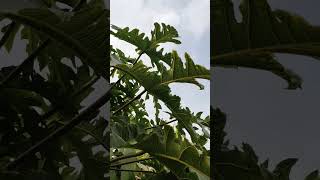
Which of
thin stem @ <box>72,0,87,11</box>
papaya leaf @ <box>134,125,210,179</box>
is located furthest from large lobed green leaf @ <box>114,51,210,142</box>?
thin stem @ <box>72,0,87,11</box>

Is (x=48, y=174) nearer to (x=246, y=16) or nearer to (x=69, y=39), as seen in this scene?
(x=69, y=39)

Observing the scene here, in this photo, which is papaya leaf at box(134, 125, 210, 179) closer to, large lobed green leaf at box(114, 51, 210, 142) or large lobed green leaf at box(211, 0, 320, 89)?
large lobed green leaf at box(114, 51, 210, 142)

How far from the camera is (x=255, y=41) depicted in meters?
0.69

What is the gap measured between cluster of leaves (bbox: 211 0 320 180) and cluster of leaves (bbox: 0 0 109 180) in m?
0.17

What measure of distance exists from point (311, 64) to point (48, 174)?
473 mm

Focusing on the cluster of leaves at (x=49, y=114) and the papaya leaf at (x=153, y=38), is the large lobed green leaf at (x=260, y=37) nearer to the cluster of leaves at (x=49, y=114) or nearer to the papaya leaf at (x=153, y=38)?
the cluster of leaves at (x=49, y=114)

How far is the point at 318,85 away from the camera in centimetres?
84

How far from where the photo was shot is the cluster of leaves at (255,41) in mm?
662

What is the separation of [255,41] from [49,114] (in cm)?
35

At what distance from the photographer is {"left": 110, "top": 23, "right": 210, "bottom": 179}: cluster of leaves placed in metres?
0.85

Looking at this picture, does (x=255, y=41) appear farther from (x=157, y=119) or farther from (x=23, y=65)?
(x=157, y=119)

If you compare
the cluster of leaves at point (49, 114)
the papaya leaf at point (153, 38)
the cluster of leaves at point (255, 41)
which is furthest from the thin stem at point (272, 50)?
the papaya leaf at point (153, 38)

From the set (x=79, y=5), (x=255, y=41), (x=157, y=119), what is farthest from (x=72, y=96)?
(x=157, y=119)

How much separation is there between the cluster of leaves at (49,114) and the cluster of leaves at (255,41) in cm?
17
